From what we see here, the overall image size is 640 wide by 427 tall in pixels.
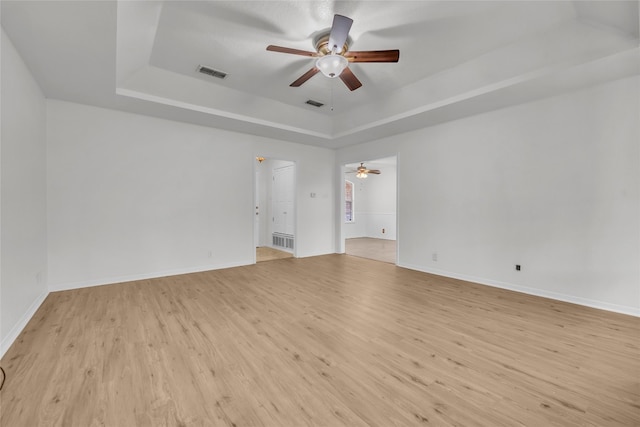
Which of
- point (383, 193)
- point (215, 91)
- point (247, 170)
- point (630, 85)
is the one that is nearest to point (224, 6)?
point (215, 91)

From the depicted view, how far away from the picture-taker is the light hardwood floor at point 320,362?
156 centimetres

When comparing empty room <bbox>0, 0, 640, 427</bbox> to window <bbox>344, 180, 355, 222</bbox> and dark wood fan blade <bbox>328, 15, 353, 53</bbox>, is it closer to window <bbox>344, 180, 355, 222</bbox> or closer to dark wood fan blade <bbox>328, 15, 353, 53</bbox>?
dark wood fan blade <bbox>328, 15, 353, 53</bbox>

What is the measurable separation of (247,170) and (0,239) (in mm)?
3642

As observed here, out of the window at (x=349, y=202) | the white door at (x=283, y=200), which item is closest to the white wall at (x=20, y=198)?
the white door at (x=283, y=200)

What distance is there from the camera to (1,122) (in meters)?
2.26

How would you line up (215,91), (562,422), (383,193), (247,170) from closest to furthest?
(562,422), (215,91), (247,170), (383,193)

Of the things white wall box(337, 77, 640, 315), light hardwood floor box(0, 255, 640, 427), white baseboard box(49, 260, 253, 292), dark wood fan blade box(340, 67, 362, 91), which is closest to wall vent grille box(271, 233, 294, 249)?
white baseboard box(49, 260, 253, 292)

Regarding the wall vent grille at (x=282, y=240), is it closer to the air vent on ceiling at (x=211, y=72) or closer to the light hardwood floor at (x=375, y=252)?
the light hardwood floor at (x=375, y=252)

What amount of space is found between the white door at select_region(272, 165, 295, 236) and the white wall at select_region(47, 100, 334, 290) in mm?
1342

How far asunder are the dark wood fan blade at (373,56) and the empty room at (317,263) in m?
0.03

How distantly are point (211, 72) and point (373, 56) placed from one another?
2.29m

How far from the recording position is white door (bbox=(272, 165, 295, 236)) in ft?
22.8

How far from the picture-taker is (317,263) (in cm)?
577

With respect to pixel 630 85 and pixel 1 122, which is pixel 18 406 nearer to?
pixel 1 122
